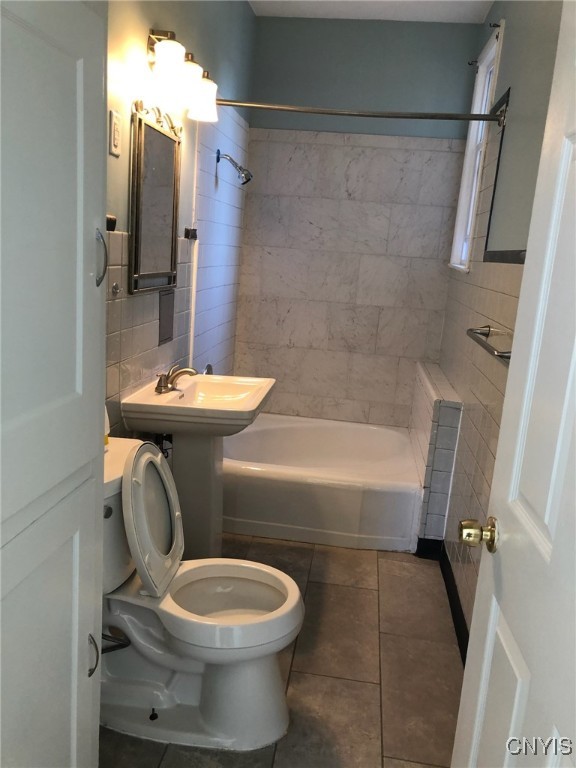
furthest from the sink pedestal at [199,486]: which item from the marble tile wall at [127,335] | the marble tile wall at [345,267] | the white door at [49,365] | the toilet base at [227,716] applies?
the marble tile wall at [345,267]

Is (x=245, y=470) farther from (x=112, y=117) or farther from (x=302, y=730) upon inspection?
(x=112, y=117)

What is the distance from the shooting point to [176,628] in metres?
1.74

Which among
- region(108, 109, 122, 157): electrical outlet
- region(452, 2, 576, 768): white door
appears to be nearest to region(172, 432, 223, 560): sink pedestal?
region(108, 109, 122, 157): electrical outlet

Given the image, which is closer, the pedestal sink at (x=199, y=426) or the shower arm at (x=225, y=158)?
the pedestal sink at (x=199, y=426)

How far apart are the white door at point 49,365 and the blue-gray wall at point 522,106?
161cm

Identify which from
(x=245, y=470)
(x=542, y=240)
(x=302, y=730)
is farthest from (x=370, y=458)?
(x=542, y=240)

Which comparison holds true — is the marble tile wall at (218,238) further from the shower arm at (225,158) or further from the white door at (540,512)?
the white door at (540,512)

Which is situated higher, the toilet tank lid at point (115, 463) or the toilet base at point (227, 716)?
the toilet tank lid at point (115, 463)

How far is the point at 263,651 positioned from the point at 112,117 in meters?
1.66

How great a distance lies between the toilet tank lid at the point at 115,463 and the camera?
1668 millimetres

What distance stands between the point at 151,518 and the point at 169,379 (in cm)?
74

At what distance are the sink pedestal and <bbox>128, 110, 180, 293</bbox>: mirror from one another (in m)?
0.63

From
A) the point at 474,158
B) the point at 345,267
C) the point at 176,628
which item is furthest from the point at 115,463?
the point at 474,158

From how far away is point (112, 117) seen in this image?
195 cm
